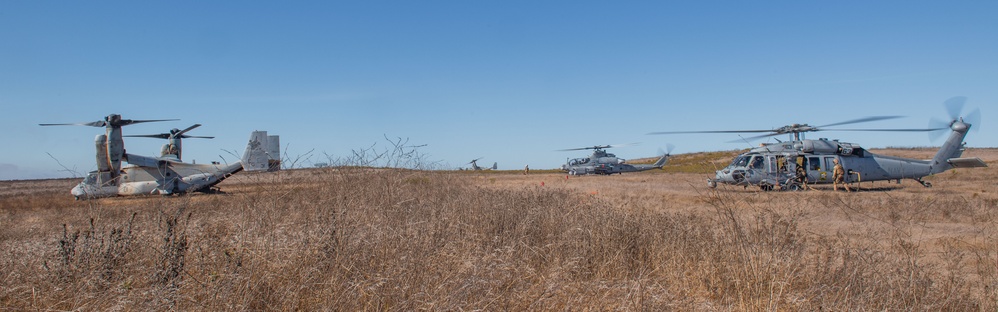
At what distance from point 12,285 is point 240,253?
1415 millimetres

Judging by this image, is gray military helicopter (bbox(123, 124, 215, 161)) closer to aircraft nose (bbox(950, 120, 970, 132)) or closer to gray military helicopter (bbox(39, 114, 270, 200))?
gray military helicopter (bbox(39, 114, 270, 200))

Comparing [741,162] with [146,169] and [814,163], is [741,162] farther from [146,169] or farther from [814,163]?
[146,169]

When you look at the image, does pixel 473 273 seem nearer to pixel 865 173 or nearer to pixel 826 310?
pixel 826 310

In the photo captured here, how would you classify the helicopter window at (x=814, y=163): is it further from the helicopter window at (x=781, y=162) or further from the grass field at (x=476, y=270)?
the grass field at (x=476, y=270)

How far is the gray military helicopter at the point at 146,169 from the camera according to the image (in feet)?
65.7

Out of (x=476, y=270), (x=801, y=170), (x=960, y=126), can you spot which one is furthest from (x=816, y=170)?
(x=476, y=270)

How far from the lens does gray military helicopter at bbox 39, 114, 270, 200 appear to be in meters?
20.0

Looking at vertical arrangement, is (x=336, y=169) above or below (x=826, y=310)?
above

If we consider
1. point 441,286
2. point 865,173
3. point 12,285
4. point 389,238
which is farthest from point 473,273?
point 865,173

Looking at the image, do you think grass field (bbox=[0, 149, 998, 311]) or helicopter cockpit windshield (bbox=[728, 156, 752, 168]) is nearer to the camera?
grass field (bbox=[0, 149, 998, 311])

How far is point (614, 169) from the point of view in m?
37.8

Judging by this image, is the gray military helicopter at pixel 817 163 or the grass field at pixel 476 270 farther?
the gray military helicopter at pixel 817 163

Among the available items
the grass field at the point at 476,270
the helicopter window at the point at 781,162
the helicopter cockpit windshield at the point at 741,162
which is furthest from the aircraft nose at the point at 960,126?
the grass field at the point at 476,270

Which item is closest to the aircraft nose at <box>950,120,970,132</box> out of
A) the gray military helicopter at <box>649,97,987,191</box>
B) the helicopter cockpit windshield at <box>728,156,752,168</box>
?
the gray military helicopter at <box>649,97,987,191</box>
